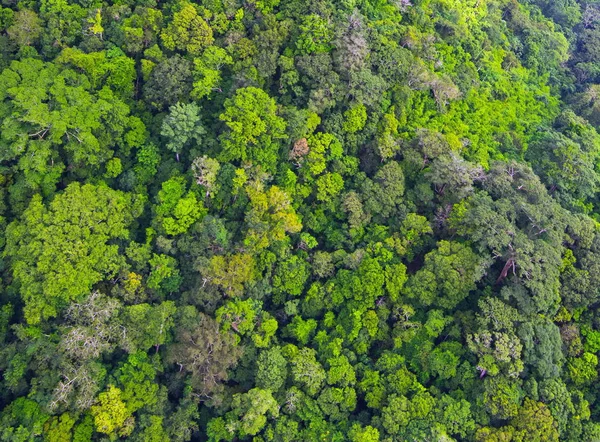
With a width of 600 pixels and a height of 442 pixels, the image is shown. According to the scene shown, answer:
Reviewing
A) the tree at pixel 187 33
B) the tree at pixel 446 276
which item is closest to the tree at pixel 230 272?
the tree at pixel 446 276

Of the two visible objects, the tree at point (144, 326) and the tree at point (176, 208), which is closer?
the tree at point (144, 326)

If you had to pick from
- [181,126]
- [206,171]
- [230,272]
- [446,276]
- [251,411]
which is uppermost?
[446,276]

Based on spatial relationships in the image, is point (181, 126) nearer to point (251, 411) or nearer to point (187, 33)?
point (187, 33)

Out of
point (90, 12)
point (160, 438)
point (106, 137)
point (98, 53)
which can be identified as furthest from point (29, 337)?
point (90, 12)

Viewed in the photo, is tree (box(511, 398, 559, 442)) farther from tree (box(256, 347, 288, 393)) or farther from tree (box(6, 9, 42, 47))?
tree (box(6, 9, 42, 47))

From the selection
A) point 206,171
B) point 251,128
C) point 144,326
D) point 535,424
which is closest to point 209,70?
point 251,128

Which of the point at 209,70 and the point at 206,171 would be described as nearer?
the point at 206,171

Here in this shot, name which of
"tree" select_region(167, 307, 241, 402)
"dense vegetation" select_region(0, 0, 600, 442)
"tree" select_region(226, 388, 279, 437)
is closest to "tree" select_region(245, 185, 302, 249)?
"dense vegetation" select_region(0, 0, 600, 442)

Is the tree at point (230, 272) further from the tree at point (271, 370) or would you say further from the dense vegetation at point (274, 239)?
the tree at point (271, 370)
